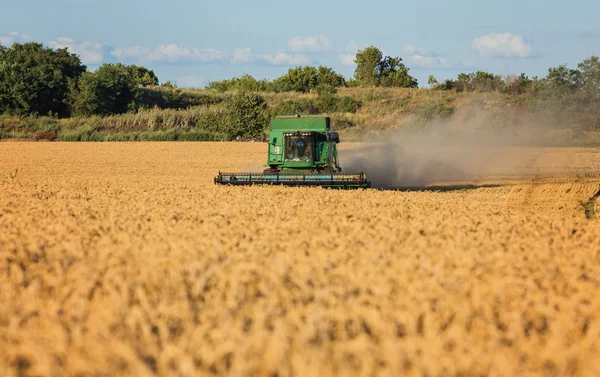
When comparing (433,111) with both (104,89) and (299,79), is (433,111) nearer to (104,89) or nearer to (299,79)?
(104,89)

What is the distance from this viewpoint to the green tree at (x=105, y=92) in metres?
71.9

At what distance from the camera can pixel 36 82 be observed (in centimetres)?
7244

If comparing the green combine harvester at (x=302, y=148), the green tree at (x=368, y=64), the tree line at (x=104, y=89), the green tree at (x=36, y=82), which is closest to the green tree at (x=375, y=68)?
the green tree at (x=368, y=64)

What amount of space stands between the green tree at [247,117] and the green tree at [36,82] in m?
18.5

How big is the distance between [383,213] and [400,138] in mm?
40628

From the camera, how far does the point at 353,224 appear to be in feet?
27.9

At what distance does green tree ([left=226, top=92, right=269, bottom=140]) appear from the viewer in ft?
205

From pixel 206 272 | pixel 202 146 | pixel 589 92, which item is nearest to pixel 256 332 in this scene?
pixel 206 272

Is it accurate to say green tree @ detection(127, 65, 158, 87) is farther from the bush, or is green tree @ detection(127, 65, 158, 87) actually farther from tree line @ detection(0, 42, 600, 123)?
the bush

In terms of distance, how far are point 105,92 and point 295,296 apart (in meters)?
71.5

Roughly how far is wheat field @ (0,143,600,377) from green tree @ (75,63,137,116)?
65010mm

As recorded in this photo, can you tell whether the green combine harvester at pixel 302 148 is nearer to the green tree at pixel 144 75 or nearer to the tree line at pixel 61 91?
the tree line at pixel 61 91

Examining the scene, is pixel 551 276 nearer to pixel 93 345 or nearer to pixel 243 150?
pixel 93 345

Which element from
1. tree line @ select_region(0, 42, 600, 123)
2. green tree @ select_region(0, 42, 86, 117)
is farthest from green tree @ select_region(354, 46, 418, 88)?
green tree @ select_region(0, 42, 86, 117)
